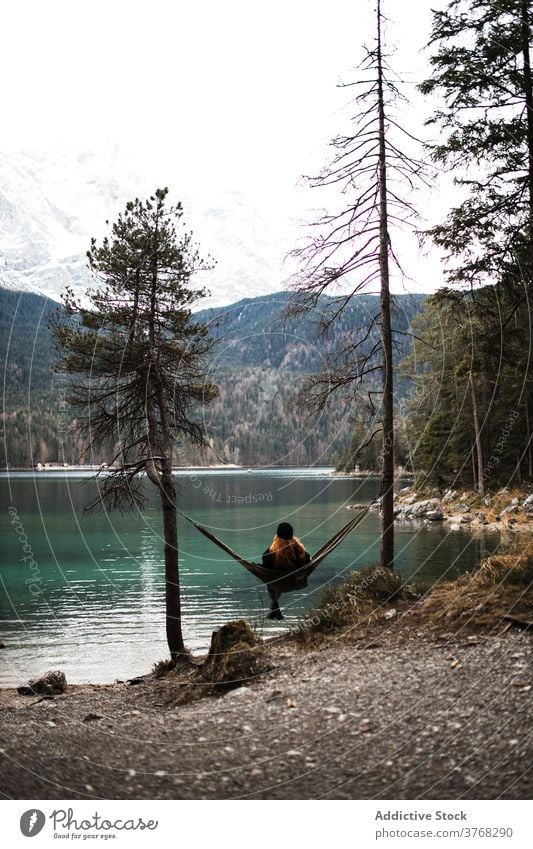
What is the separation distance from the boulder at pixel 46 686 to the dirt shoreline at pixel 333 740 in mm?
Result: 4615

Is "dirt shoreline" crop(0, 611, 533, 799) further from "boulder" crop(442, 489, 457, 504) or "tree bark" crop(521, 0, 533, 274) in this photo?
"boulder" crop(442, 489, 457, 504)

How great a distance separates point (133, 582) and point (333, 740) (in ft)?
74.3

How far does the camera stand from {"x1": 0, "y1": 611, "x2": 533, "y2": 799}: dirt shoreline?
4395 mm

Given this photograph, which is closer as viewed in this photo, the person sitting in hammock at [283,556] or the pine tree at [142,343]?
the person sitting in hammock at [283,556]

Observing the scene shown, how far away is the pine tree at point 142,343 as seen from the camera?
11.2 m

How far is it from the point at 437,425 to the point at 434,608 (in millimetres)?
31001

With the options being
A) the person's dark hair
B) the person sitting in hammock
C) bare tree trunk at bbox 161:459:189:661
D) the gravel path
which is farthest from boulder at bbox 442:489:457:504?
the gravel path

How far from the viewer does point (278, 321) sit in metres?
10.2

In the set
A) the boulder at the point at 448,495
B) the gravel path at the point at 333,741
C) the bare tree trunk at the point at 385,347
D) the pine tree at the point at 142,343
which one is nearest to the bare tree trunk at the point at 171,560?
the pine tree at the point at 142,343

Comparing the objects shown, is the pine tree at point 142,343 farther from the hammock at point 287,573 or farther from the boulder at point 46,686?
the hammock at point 287,573

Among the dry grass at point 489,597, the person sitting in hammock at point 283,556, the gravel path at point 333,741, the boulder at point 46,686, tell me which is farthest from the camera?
the boulder at point 46,686
